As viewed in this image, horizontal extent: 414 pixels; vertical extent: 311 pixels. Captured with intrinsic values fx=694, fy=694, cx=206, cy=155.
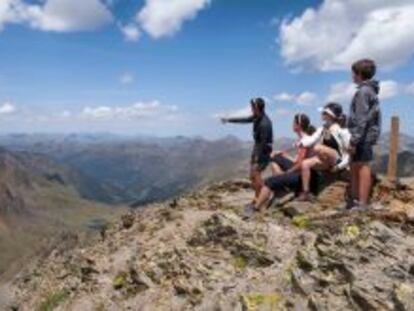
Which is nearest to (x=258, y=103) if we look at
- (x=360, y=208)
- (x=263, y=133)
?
(x=263, y=133)

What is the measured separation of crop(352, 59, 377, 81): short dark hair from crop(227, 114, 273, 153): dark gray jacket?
455cm

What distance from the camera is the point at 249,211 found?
77.9ft

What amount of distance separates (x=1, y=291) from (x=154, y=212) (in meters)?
7.94

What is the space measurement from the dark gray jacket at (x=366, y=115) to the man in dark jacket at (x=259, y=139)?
13.5 feet

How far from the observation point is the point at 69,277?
83.1 feet

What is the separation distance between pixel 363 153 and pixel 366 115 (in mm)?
1167

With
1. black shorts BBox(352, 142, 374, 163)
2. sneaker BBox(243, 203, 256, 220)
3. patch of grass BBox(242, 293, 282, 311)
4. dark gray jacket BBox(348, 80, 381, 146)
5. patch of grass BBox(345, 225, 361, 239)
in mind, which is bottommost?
patch of grass BBox(242, 293, 282, 311)

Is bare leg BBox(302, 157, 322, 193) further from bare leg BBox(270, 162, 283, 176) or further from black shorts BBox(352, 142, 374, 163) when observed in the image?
black shorts BBox(352, 142, 374, 163)

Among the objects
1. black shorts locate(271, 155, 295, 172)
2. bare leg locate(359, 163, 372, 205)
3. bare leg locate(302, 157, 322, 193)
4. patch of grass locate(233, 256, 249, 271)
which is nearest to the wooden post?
bare leg locate(302, 157, 322, 193)

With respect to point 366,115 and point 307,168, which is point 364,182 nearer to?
point 366,115

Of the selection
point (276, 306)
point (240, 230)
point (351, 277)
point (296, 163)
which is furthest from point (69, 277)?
point (351, 277)

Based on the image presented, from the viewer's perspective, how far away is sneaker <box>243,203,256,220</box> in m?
23.2

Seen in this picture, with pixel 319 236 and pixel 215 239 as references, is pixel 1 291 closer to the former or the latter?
pixel 215 239

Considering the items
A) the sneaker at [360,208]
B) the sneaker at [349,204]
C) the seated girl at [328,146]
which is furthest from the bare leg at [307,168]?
the sneaker at [360,208]
